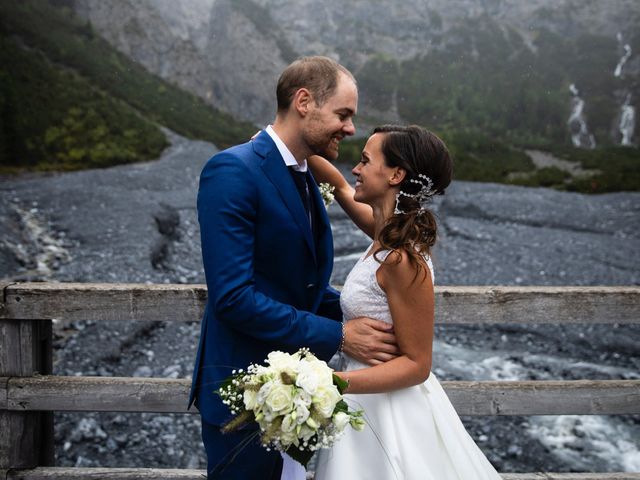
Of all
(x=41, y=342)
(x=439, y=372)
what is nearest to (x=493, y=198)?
(x=439, y=372)

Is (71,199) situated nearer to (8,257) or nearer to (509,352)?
(8,257)

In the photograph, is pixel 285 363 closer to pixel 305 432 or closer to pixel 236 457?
pixel 305 432

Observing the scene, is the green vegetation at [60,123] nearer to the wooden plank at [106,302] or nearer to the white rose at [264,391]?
the wooden plank at [106,302]

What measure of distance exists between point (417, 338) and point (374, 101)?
2057 centimetres

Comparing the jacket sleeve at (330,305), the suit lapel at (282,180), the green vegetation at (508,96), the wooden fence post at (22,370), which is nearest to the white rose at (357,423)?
the suit lapel at (282,180)

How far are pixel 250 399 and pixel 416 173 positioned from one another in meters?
1.16

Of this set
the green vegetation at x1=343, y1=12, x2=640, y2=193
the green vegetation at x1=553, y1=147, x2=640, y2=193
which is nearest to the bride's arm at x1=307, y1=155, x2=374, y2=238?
the green vegetation at x1=343, y1=12, x2=640, y2=193

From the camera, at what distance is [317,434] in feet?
6.51

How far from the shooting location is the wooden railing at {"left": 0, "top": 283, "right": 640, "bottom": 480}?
3041 millimetres

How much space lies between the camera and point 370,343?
2.36 metres

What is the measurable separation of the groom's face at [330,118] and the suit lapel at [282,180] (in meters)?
0.18

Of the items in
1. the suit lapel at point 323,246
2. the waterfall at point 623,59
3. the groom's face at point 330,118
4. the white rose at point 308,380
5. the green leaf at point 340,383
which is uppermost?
the waterfall at point 623,59

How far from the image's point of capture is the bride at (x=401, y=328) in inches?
91.2

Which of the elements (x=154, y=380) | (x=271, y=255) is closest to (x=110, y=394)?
(x=154, y=380)
